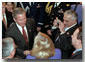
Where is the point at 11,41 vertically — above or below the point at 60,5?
below

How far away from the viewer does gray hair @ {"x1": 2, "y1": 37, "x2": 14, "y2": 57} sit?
2797 millimetres

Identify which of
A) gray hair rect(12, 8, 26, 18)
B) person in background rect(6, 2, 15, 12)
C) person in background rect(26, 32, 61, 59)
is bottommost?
person in background rect(26, 32, 61, 59)

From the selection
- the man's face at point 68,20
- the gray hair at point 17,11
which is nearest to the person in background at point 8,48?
the gray hair at point 17,11

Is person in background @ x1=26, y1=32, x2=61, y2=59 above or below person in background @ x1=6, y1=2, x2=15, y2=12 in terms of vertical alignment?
below

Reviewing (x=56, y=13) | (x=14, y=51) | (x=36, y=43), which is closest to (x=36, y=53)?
(x=36, y=43)

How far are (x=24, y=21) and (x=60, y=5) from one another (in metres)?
0.66

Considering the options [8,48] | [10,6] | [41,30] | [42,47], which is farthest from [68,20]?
[8,48]

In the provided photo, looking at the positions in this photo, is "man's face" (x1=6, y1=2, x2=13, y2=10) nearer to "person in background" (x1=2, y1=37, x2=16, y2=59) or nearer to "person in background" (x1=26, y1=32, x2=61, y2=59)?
"person in background" (x1=2, y1=37, x2=16, y2=59)

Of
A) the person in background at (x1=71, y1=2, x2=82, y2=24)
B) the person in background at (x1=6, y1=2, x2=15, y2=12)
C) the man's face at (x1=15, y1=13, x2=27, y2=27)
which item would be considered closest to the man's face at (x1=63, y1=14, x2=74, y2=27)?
the person in background at (x1=71, y1=2, x2=82, y2=24)

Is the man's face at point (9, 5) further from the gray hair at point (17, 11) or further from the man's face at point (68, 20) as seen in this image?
the man's face at point (68, 20)

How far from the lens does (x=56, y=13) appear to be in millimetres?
2828

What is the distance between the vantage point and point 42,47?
9.26 feet

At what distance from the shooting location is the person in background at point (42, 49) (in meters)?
2.82

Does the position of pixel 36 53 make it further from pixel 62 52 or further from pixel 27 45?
pixel 62 52
